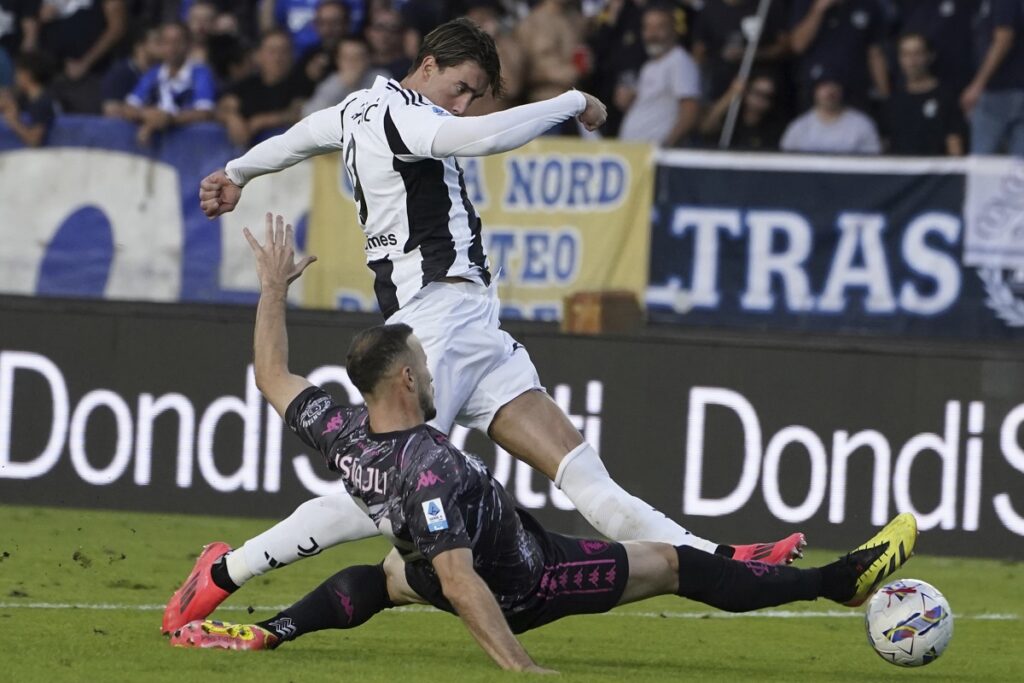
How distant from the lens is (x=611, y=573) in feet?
20.5

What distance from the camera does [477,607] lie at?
18.5 ft

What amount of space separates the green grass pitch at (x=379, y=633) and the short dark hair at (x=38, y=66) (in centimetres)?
453

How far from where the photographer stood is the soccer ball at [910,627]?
6.38 meters

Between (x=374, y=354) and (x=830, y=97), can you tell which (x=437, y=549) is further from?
(x=830, y=97)

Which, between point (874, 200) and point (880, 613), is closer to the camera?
point (880, 613)

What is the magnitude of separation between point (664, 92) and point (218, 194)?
21.4 feet

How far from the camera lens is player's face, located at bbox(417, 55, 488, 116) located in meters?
6.78

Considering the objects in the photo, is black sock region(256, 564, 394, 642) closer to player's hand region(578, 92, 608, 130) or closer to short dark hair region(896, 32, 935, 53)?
player's hand region(578, 92, 608, 130)

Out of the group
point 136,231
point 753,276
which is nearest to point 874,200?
point 753,276

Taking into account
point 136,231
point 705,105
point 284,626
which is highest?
point 705,105

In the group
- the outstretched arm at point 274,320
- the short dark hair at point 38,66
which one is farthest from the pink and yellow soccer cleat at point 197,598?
the short dark hair at point 38,66

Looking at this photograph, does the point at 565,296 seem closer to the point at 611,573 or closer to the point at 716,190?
the point at 716,190

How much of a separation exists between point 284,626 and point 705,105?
756 centimetres

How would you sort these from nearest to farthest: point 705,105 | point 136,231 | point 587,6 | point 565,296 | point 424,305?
1. point 424,305
2. point 565,296
3. point 136,231
4. point 705,105
5. point 587,6
